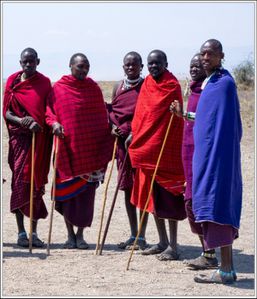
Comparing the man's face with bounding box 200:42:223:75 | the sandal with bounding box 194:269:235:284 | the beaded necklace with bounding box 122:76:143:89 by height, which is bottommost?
the sandal with bounding box 194:269:235:284

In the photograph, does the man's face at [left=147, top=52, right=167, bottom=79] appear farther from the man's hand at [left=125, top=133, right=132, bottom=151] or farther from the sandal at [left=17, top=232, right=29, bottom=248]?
the sandal at [left=17, top=232, right=29, bottom=248]

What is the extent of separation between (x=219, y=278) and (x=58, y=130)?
244cm

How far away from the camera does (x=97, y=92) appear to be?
8.79 m

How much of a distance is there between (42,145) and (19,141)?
0.85 feet

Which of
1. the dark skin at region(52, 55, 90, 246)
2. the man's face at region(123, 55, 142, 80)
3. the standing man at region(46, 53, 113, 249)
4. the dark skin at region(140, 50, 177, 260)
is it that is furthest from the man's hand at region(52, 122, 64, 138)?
the dark skin at region(140, 50, 177, 260)

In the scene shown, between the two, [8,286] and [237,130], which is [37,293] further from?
[237,130]

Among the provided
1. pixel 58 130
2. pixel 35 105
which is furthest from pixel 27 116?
pixel 58 130

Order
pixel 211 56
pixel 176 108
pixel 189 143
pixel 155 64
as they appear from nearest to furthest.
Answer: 1. pixel 211 56
2. pixel 176 108
3. pixel 189 143
4. pixel 155 64

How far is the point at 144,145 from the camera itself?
26.8 ft

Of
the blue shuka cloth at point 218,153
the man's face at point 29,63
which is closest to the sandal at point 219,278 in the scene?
the blue shuka cloth at point 218,153

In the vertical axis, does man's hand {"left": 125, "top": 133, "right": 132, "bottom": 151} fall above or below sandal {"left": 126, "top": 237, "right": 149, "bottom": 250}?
above

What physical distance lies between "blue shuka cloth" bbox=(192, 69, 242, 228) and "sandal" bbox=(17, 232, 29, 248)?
257 centimetres

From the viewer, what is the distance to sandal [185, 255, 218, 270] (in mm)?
7660

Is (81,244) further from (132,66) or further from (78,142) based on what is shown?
(132,66)
